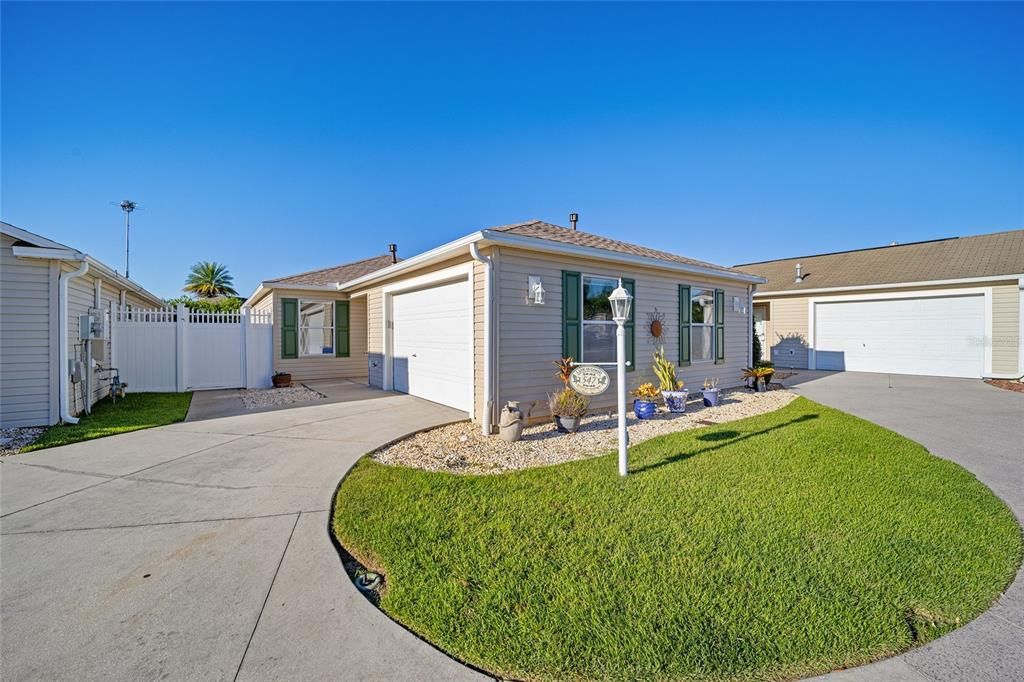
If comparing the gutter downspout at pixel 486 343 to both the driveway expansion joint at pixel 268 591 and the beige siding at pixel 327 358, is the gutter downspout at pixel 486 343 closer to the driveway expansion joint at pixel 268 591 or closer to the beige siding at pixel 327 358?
the driveway expansion joint at pixel 268 591

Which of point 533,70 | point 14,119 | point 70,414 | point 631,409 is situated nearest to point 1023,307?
point 631,409

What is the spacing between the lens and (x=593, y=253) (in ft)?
23.1

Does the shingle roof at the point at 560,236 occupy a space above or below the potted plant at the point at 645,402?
above

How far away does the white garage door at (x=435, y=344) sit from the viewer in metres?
7.06

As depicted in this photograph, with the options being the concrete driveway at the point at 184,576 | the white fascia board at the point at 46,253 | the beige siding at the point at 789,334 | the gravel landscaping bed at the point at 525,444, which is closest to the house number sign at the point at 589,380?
the gravel landscaping bed at the point at 525,444

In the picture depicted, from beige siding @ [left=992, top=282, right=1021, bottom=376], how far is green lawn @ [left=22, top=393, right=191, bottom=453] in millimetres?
19532

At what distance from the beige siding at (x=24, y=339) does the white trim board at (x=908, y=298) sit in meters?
19.8

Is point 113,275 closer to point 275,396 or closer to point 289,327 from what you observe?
point 289,327

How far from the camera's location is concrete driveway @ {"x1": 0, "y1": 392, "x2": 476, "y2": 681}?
6.27 ft

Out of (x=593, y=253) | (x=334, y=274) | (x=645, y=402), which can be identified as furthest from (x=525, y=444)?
(x=334, y=274)

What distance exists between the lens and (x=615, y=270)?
778 centimetres

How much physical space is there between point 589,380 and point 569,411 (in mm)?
1239

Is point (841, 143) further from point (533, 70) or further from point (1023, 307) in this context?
point (533, 70)

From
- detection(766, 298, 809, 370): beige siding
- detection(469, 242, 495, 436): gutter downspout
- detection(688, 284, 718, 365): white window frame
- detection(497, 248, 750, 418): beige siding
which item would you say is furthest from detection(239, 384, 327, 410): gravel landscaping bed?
detection(766, 298, 809, 370): beige siding
